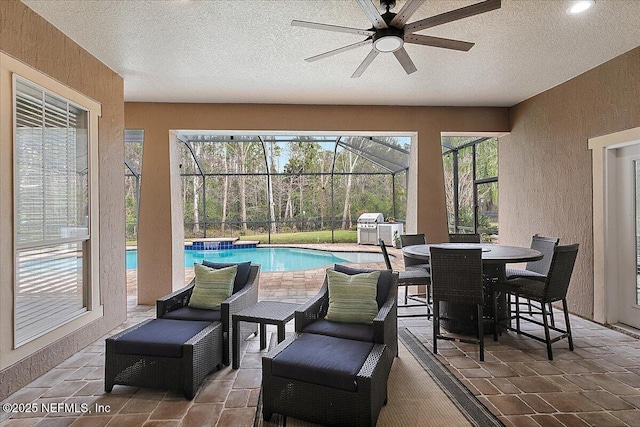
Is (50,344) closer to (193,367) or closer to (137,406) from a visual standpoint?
(137,406)

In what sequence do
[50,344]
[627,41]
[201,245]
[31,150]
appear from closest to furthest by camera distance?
[31,150], [50,344], [627,41], [201,245]

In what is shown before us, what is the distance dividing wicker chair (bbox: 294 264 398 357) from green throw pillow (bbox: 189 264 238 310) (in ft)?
2.72

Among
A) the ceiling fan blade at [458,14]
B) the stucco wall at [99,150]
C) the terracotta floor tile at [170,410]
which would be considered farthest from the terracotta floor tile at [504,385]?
the stucco wall at [99,150]

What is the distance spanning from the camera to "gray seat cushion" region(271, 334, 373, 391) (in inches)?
81.6

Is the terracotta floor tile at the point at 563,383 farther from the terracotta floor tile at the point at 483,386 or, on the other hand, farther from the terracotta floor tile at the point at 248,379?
the terracotta floor tile at the point at 248,379

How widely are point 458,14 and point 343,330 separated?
227cm

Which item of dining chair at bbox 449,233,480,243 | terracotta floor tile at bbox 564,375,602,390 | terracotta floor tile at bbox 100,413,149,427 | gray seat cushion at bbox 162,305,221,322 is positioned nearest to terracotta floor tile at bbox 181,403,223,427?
terracotta floor tile at bbox 100,413,149,427

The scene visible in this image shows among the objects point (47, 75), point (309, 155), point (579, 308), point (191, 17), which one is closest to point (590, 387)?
point (579, 308)

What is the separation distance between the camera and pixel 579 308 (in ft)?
14.5

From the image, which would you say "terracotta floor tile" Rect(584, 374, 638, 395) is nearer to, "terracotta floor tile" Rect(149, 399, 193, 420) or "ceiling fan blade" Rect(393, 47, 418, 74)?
"ceiling fan blade" Rect(393, 47, 418, 74)

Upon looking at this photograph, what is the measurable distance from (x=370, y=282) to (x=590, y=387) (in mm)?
1742

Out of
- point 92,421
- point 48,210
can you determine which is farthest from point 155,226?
point 92,421

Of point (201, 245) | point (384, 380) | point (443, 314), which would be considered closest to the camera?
point (384, 380)

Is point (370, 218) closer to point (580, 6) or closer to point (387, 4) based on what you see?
point (580, 6)
